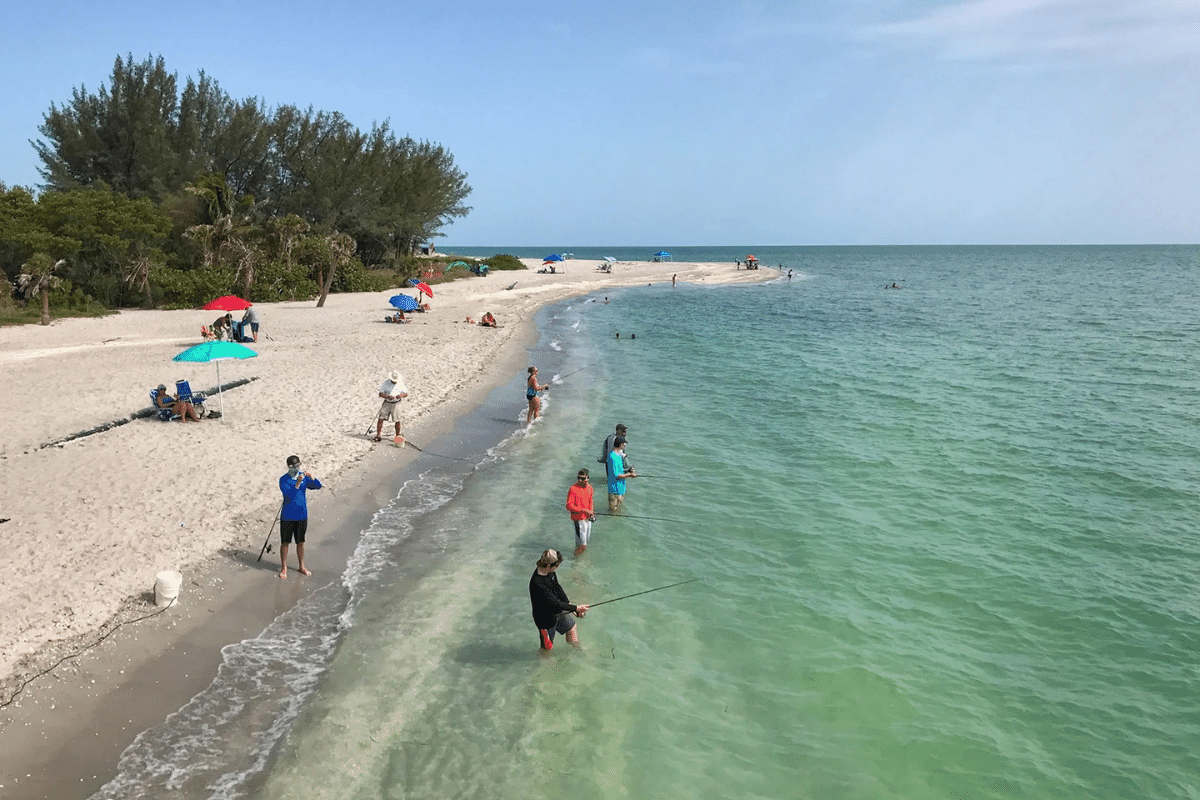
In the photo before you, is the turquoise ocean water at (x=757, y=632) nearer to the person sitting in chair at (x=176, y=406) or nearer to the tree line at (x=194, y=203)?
the person sitting in chair at (x=176, y=406)

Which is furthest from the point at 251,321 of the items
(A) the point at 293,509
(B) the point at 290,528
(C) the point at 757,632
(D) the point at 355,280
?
(C) the point at 757,632

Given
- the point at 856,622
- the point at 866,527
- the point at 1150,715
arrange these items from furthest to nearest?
the point at 866,527
the point at 856,622
the point at 1150,715

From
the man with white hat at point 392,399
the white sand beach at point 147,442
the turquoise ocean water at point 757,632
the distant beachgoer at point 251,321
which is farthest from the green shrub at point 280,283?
the man with white hat at point 392,399

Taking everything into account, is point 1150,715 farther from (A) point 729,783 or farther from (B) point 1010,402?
(B) point 1010,402

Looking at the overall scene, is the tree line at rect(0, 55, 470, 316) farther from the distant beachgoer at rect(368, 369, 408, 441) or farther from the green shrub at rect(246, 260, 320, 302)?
the distant beachgoer at rect(368, 369, 408, 441)

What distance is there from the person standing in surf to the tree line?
28.4 meters

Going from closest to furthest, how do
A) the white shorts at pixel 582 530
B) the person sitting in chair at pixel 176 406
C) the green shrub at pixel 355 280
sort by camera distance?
1. the white shorts at pixel 582 530
2. the person sitting in chair at pixel 176 406
3. the green shrub at pixel 355 280

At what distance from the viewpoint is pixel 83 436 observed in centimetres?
1485

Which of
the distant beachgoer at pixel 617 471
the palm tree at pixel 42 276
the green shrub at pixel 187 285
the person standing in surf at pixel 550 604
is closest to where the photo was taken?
the person standing in surf at pixel 550 604

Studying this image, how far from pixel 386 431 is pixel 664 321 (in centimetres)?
3295

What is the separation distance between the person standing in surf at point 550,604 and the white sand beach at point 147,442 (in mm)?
5029

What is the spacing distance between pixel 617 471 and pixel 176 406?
10155 mm

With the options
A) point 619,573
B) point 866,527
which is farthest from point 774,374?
point 619,573

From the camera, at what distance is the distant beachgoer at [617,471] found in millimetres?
13266
